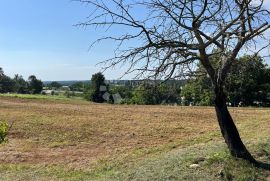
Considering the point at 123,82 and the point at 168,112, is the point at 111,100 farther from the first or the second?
the point at 123,82

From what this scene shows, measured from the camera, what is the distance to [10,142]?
1113 centimetres

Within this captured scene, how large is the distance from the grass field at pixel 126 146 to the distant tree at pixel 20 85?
28.3 metres

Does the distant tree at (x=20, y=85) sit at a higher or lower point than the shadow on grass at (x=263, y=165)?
higher

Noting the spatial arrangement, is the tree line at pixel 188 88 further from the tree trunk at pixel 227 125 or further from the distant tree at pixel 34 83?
the tree trunk at pixel 227 125

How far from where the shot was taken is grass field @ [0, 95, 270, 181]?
699 cm

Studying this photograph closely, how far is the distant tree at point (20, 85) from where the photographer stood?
43.0m

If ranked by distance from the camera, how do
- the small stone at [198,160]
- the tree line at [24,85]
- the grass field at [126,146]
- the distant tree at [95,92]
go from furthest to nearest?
the tree line at [24,85] → the distant tree at [95,92] → the small stone at [198,160] → the grass field at [126,146]

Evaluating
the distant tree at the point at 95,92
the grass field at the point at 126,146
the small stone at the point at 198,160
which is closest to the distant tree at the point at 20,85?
the distant tree at the point at 95,92

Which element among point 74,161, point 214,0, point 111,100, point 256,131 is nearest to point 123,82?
point 214,0

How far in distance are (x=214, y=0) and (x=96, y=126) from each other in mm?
6444

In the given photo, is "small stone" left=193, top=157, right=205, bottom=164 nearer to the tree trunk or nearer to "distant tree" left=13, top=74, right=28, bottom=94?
the tree trunk

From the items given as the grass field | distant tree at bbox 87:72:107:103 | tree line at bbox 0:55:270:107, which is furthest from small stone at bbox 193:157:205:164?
distant tree at bbox 87:72:107:103

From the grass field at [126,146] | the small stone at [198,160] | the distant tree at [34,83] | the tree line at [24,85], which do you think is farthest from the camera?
the distant tree at [34,83]

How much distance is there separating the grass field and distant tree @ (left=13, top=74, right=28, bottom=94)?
92.8ft
